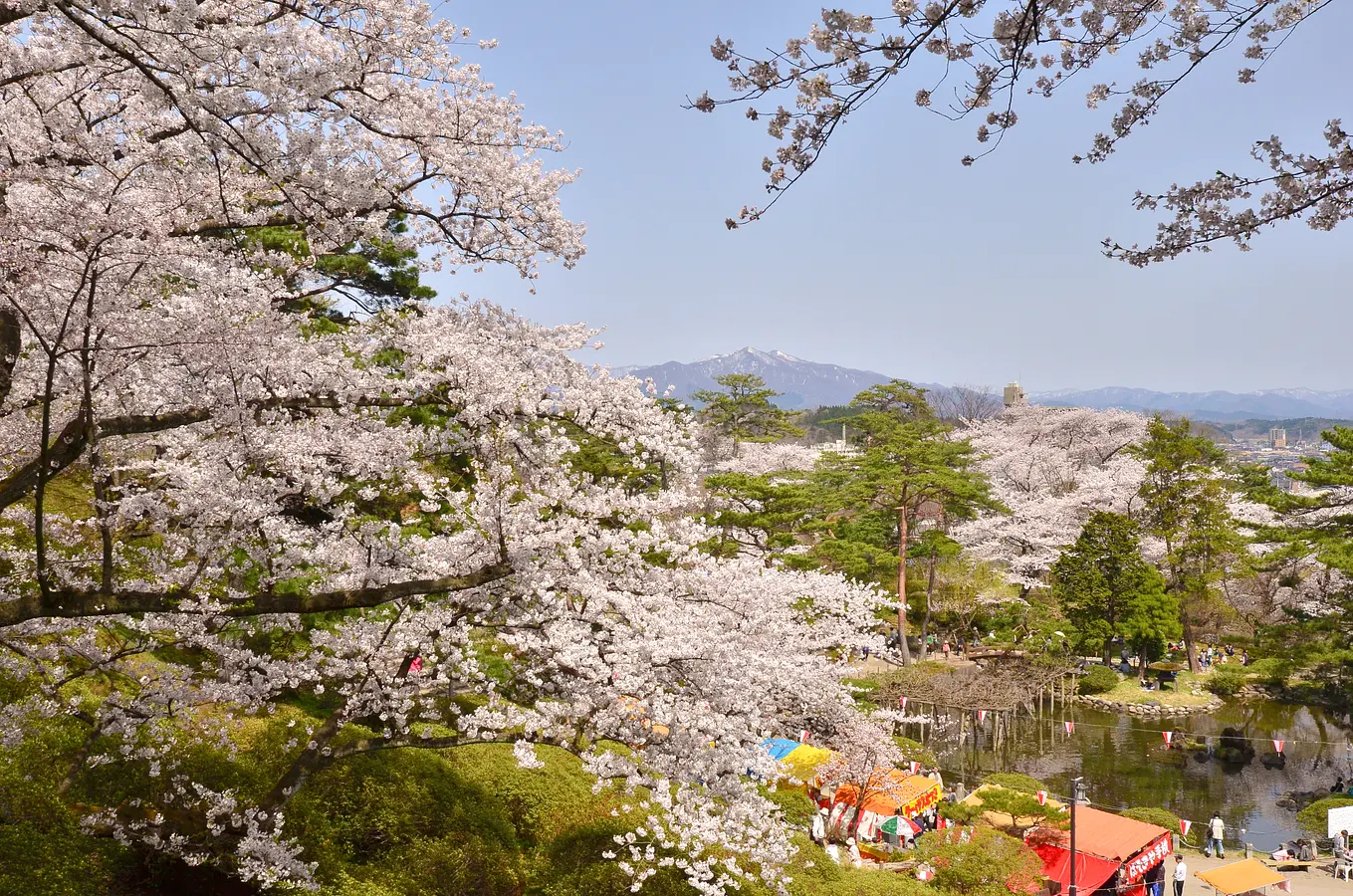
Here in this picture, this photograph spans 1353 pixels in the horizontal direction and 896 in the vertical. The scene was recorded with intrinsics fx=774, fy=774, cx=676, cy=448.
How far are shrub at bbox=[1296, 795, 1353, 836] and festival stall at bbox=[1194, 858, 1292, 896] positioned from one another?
328 centimetres

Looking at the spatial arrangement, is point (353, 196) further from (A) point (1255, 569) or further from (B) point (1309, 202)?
(A) point (1255, 569)

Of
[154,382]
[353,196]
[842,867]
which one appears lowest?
[842,867]

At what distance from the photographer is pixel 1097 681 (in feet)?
71.2

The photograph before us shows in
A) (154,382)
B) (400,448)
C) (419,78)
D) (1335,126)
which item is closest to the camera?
(1335,126)

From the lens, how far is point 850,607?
10328 mm

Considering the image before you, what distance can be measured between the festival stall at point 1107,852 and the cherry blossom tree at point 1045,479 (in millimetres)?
16087

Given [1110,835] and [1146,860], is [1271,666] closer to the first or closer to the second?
[1146,860]

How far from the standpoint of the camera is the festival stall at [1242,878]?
1045 cm

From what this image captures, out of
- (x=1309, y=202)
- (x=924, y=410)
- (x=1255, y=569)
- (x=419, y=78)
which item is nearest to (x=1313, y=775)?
(x=1255, y=569)

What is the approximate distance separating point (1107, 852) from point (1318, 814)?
20.6 ft

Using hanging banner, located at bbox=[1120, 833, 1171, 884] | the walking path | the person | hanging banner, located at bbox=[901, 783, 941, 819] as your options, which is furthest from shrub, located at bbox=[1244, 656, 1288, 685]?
hanging banner, located at bbox=[901, 783, 941, 819]

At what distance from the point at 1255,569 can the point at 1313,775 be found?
6184 mm

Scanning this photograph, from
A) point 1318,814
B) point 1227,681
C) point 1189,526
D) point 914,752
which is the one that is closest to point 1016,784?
point 914,752

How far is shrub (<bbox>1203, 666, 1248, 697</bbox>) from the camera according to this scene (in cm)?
2127
